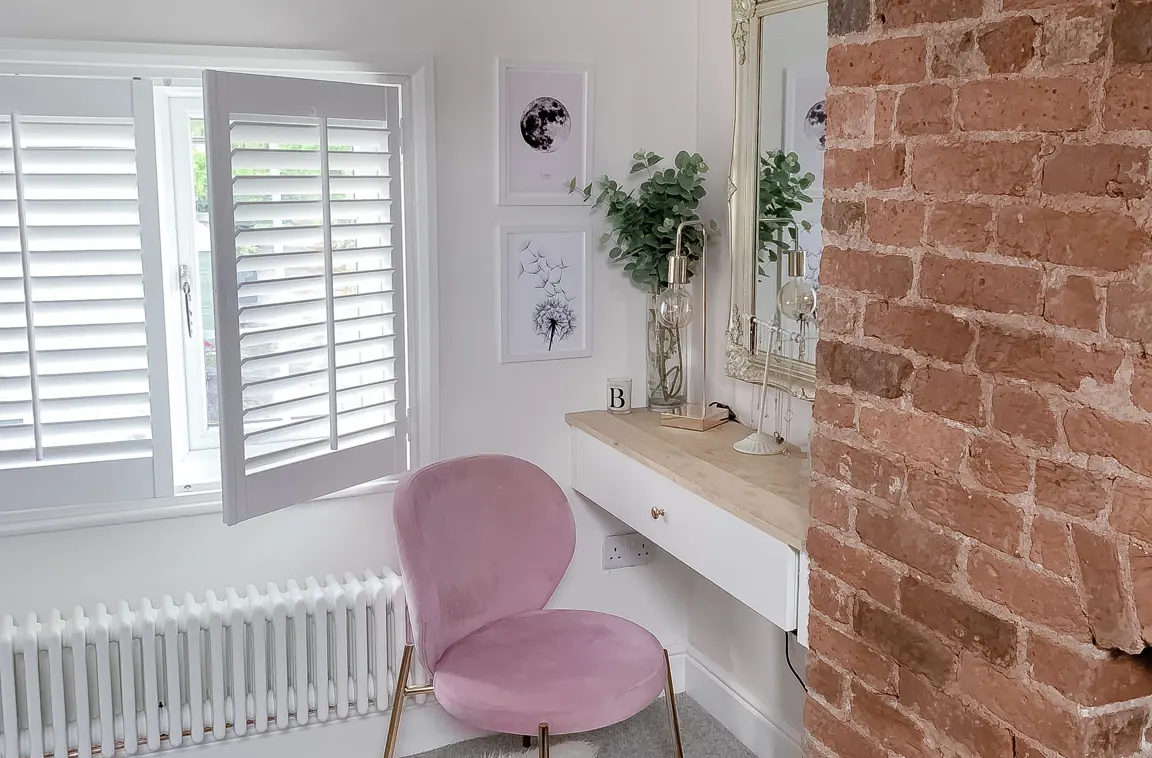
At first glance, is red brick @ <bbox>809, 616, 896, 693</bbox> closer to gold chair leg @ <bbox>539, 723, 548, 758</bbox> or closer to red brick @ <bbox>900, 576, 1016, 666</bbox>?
red brick @ <bbox>900, 576, 1016, 666</bbox>

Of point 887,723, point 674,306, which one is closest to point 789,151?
point 674,306

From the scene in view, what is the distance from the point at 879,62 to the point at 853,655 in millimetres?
917

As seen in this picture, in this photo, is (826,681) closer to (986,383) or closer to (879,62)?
(986,383)

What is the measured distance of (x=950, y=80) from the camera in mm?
1461

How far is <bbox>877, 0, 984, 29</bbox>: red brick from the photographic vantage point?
1422 mm

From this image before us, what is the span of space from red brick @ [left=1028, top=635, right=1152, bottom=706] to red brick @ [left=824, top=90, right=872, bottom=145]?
2.51 feet

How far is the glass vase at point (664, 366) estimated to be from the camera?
284 cm

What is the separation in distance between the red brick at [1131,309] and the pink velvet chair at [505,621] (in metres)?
1.32

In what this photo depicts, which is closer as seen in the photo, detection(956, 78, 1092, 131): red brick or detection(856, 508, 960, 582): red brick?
detection(956, 78, 1092, 131): red brick

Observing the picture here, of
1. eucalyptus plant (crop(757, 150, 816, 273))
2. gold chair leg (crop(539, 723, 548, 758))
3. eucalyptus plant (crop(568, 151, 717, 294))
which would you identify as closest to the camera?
gold chair leg (crop(539, 723, 548, 758))

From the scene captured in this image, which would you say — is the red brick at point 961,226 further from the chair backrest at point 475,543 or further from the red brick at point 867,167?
the chair backrest at point 475,543

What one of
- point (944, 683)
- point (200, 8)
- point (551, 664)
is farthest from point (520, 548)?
point (200, 8)

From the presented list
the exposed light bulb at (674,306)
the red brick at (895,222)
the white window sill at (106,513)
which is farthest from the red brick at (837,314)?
the white window sill at (106,513)

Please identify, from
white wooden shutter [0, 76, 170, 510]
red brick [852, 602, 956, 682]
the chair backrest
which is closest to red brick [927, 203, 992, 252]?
red brick [852, 602, 956, 682]
